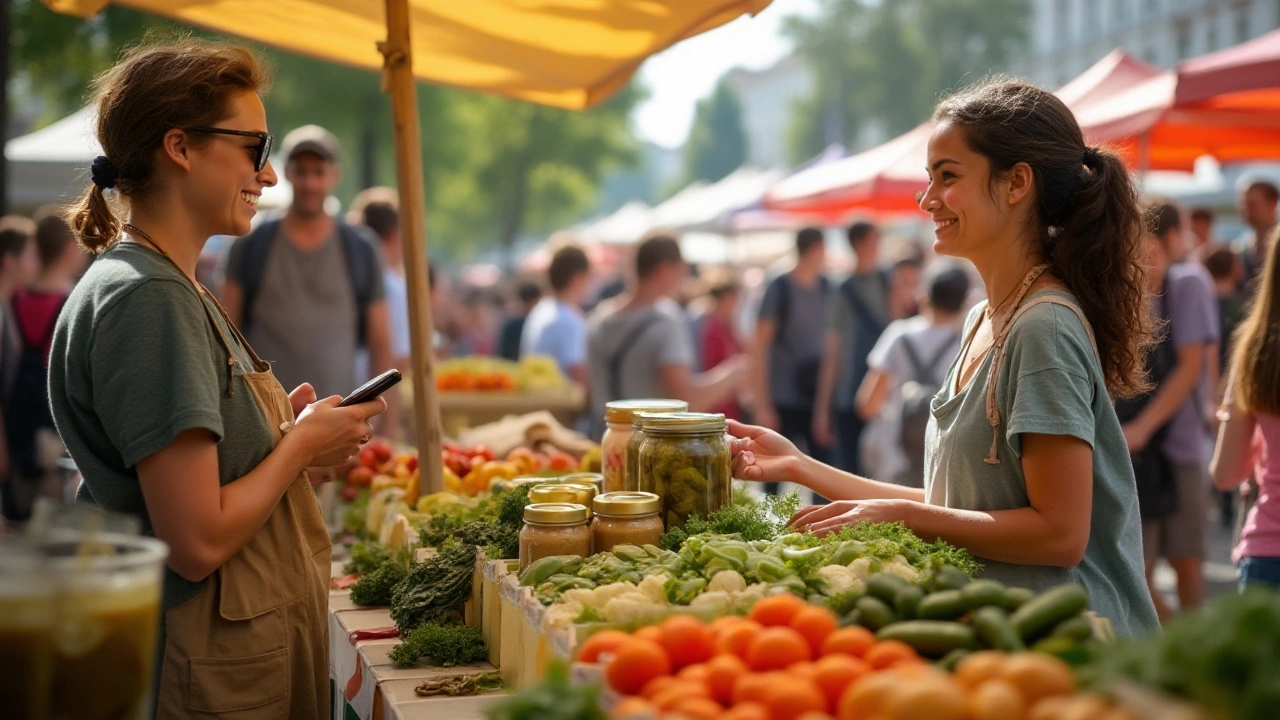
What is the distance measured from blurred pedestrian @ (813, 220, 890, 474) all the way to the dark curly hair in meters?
6.65

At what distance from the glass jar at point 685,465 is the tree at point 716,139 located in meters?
97.3

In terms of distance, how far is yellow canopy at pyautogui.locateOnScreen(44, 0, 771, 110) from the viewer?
4500 mm

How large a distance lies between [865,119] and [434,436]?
62.5m

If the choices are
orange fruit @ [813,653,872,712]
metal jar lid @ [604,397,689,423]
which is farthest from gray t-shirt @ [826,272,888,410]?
orange fruit @ [813,653,872,712]

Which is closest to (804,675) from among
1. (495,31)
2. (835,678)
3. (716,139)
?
(835,678)

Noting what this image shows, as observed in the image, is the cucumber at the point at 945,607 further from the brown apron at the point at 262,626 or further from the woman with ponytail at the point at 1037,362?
the brown apron at the point at 262,626

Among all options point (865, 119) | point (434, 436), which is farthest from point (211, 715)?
point (865, 119)

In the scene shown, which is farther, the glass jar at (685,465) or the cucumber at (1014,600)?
the glass jar at (685,465)

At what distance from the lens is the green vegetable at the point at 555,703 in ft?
5.44

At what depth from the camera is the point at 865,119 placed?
64.3 m

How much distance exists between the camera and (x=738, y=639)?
2031mm

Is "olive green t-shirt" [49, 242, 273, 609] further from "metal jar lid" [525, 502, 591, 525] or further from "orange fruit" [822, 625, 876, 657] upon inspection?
"orange fruit" [822, 625, 876, 657]

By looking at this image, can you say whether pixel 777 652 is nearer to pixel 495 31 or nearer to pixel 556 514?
pixel 556 514

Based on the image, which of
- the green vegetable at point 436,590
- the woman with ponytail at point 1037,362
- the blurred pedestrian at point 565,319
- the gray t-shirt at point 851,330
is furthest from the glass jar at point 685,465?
the gray t-shirt at point 851,330
